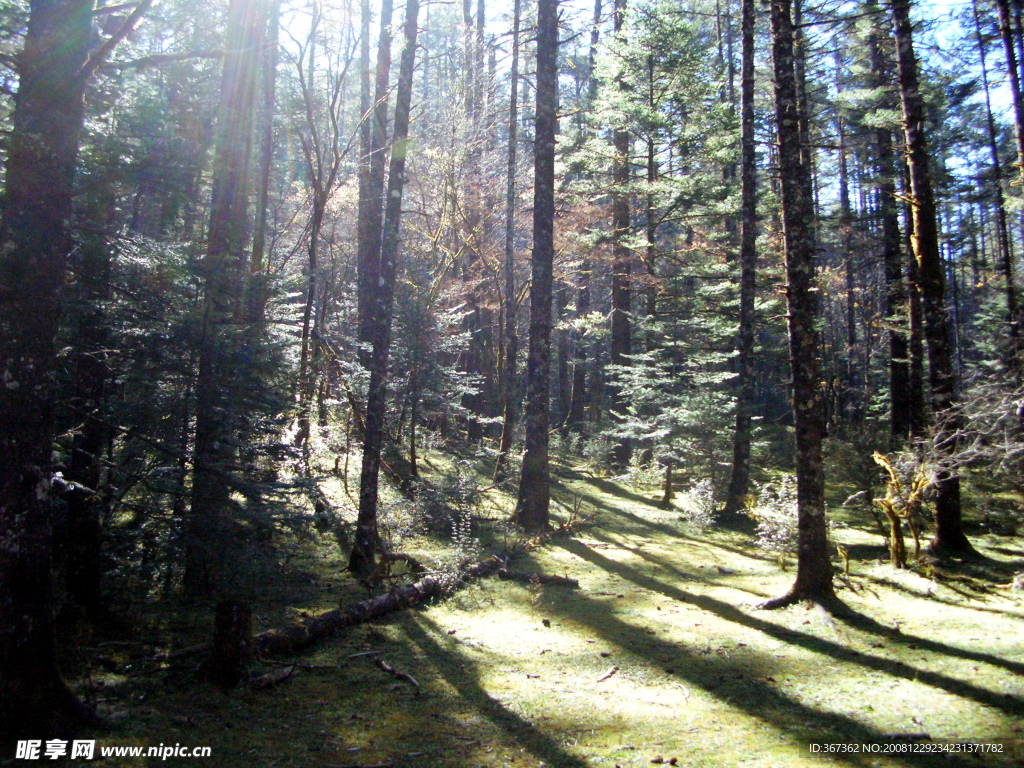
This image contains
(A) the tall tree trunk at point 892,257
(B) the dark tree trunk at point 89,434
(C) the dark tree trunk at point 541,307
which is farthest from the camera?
(A) the tall tree trunk at point 892,257

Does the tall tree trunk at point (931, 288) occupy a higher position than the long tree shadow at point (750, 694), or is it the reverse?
the tall tree trunk at point (931, 288)

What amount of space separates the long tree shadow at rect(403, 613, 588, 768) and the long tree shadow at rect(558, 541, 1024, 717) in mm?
3397

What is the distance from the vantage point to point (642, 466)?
19141 millimetres

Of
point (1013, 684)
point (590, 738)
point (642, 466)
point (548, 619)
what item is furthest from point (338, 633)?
point (642, 466)

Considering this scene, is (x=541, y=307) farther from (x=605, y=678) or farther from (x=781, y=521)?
(x=605, y=678)

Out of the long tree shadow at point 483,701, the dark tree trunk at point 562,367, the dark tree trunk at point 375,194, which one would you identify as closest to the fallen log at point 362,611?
the long tree shadow at point 483,701

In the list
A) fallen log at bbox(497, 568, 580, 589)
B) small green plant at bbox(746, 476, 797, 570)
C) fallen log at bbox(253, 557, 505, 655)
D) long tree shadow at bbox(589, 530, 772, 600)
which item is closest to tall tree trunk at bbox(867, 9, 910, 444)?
small green plant at bbox(746, 476, 797, 570)

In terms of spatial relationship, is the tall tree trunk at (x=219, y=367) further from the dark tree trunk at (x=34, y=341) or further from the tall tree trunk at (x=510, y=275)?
the tall tree trunk at (x=510, y=275)

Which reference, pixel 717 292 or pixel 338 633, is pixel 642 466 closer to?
pixel 717 292

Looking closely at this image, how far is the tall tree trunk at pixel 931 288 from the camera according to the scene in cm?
950

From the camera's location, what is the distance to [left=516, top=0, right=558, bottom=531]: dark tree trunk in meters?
12.3

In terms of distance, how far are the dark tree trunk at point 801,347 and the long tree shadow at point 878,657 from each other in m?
0.61

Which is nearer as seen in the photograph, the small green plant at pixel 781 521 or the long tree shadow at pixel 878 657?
the long tree shadow at pixel 878 657

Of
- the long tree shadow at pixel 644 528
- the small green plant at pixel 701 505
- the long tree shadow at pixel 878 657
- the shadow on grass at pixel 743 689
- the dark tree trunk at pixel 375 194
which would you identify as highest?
the dark tree trunk at pixel 375 194
